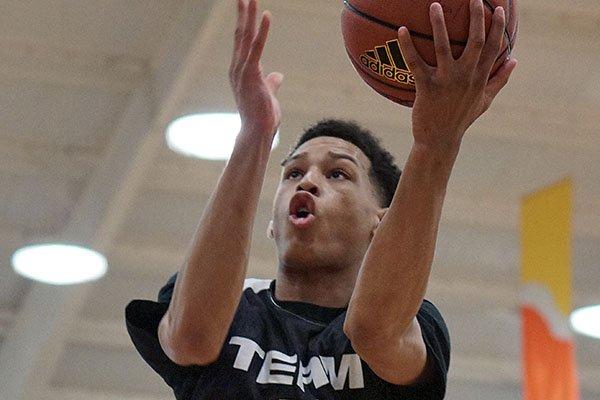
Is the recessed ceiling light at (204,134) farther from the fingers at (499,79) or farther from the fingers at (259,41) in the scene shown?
the fingers at (499,79)

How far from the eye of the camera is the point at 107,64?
820 centimetres

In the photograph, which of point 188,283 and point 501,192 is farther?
point 501,192

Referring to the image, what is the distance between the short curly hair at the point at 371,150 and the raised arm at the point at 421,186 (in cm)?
67

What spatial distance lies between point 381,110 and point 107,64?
1.69 m

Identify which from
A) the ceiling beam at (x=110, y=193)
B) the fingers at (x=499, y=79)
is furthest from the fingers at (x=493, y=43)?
the ceiling beam at (x=110, y=193)

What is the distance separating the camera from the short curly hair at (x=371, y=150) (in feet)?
11.5

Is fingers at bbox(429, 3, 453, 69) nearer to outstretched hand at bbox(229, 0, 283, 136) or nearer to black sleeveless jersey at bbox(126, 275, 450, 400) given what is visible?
outstretched hand at bbox(229, 0, 283, 136)

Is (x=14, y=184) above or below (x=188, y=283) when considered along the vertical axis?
above

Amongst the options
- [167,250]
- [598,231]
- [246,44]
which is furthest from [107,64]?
[246,44]

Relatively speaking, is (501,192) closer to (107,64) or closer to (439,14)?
(107,64)

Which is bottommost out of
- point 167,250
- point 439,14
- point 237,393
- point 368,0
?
point 237,393

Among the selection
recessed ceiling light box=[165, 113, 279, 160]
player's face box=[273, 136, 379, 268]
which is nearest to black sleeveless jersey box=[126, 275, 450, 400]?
player's face box=[273, 136, 379, 268]

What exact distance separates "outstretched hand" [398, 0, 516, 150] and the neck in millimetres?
A: 646

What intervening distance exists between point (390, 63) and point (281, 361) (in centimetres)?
68
